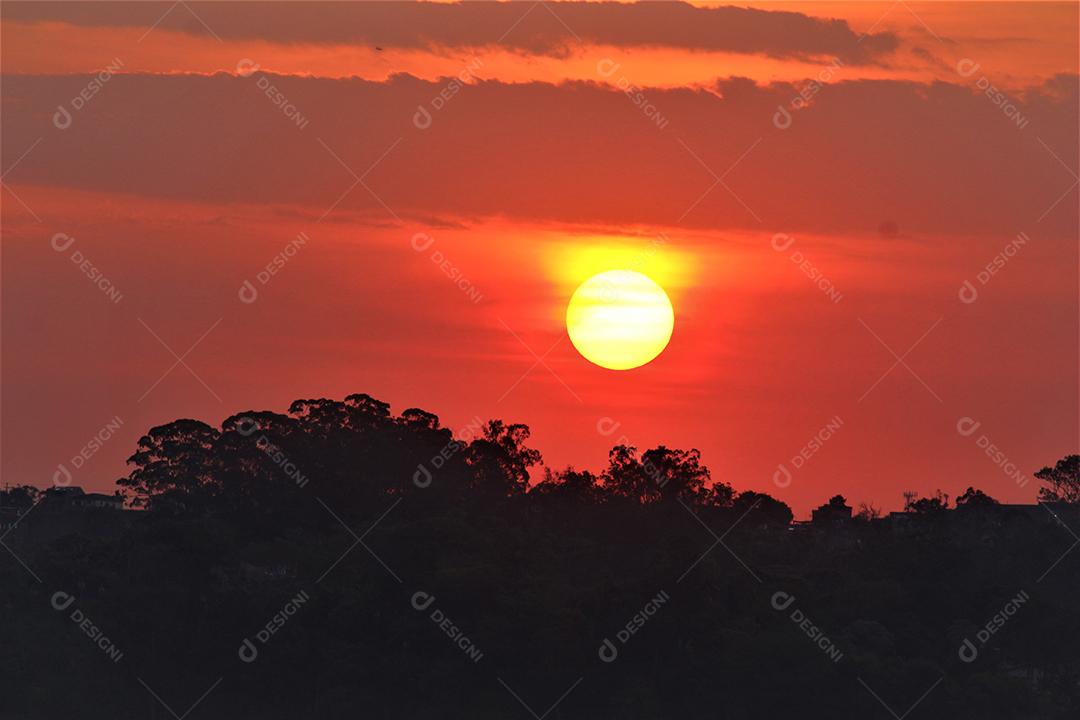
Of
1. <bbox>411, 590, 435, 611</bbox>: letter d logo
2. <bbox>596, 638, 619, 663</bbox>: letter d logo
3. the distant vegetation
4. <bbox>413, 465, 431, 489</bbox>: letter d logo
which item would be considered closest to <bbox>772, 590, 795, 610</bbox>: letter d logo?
the distant vegetation

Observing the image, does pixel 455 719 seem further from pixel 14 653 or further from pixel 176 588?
pixel 14 653

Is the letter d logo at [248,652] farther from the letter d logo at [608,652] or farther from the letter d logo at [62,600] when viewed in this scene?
the letter d logo at [608,652]

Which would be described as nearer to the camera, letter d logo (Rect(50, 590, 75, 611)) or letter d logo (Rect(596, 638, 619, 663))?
letter d logo (Rect(596, 638, 619, 663))

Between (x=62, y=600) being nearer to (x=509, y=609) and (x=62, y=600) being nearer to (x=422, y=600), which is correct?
(x=422, y=600)

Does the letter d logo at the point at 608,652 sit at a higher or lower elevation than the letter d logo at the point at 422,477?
lower

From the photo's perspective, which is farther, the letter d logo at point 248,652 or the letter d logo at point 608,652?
the letter d logo at point 248,652

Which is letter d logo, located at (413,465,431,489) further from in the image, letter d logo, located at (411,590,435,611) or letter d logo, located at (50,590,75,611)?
letter d logo, located at (50,590,75,611)

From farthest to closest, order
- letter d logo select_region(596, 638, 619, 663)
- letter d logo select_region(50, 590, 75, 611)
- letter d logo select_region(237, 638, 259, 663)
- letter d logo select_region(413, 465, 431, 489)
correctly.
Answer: letter d logo select_region(413, 465, 431, 489) → letter d logo select_region(50, 590, 75, 611) → letter d logo select_region(237, 638, 259, 663) → letter d logo select_region(596, 638, 619, 663)

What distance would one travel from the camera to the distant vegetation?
81375mm

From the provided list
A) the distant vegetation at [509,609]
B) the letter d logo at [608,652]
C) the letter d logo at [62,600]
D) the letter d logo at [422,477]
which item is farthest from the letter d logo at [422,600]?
the letter d logo at [62,600]

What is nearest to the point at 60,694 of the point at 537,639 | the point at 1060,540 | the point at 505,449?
the point at 537,639

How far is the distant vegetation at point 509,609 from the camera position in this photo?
81375 mm

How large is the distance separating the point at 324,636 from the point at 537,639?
9416 mm

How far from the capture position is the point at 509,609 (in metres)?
82.6
